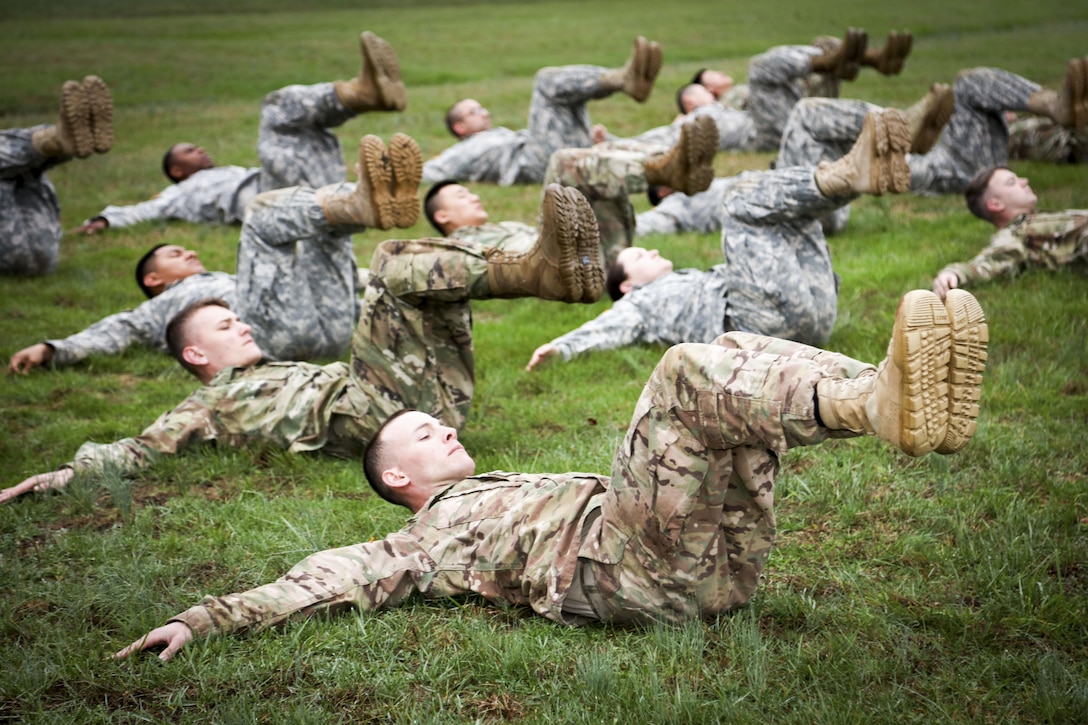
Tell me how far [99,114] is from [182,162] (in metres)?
3.12

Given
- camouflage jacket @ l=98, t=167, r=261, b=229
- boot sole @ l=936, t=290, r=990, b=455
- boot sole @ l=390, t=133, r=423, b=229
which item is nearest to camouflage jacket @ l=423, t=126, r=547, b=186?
camouflage jacket @ l=98, t=167, r=261, b=229

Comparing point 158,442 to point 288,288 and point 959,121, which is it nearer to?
point 288,288

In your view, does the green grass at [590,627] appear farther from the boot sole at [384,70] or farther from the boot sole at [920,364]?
the boot sole at [384,70]

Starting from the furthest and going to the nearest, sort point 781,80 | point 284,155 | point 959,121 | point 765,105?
point 765,105, point 781,80, point 959,121, point 284,155

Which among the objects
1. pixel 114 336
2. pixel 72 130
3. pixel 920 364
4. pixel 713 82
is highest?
pixel 920 364

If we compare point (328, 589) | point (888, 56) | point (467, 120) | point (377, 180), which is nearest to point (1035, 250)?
point (377, 180)

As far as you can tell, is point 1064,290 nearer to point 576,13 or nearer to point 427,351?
point 427,351

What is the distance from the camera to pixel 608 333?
6.06m

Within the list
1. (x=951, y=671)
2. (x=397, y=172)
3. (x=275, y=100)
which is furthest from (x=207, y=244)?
(x=951, y=671)

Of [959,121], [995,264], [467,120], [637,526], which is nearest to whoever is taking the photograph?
[637,526]

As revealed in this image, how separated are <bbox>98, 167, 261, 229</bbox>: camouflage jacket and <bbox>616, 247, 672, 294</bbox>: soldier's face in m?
4.30

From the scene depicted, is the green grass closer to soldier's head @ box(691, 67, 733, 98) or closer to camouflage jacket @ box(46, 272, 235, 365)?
camouflage jacket @ box(46, 272, 235, 365)

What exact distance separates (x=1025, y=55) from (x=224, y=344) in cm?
1621

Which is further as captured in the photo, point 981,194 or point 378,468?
point 981,194
